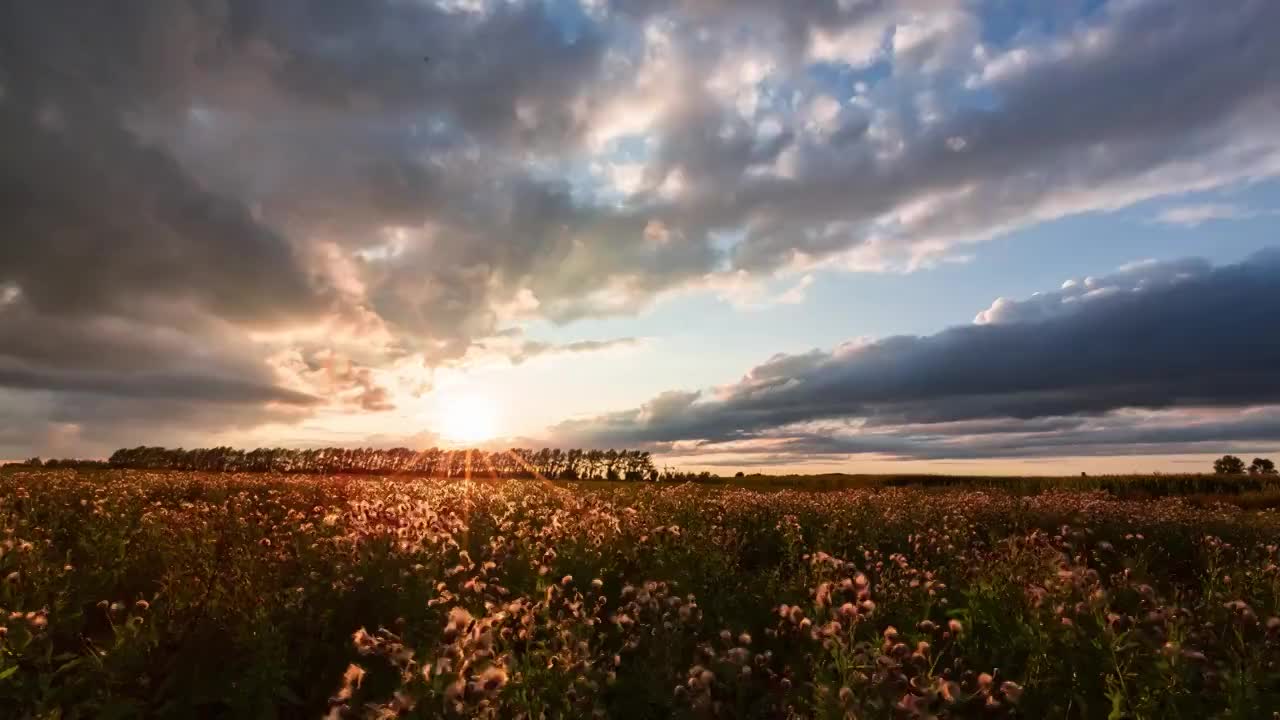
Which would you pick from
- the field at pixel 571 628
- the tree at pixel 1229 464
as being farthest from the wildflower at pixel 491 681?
the tree at pixel 1229 464

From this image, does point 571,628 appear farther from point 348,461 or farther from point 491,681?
point 348,461

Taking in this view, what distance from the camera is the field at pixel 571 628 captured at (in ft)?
15.5

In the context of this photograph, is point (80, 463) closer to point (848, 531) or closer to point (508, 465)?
point (508, 465)

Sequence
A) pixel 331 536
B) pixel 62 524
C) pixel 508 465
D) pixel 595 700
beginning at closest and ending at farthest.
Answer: pixel 595 700, pixel 331 536, pixel 62 524, pixel 508 465

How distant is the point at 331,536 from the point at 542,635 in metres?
4.64

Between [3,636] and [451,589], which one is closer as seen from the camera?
[3,636]

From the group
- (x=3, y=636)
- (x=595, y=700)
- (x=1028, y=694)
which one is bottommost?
(x=1028, y=694)

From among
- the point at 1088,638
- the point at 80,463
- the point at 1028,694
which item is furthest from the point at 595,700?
the point at 80,463

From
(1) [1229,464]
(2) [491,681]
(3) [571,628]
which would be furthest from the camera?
(1) [1229,464]

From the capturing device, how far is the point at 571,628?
595 cm

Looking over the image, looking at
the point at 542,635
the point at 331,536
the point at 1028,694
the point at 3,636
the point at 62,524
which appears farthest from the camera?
the point at 62,524

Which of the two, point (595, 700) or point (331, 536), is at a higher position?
point (331, 536)

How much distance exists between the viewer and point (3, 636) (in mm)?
5605

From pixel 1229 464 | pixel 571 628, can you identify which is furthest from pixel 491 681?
pixel 1229 464
